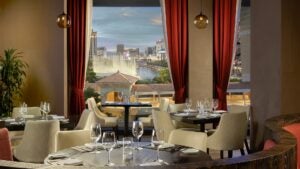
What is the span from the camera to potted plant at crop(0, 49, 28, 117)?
8.16m

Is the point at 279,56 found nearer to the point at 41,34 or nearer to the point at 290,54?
the point at 290,54

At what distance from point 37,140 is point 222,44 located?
5.52 metres

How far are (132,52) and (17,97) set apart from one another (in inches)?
119

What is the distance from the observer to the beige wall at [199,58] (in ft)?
30.5

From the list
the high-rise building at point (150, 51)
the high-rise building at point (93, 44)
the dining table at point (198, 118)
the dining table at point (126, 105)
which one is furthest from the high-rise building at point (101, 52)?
the dining table at point (198, 118)

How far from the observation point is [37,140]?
5215mm

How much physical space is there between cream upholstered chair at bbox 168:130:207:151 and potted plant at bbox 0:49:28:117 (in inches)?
188

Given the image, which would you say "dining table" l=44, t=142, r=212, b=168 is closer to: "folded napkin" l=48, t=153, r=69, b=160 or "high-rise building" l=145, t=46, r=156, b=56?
"folded napkin" l=48, t=153, r=69, b=160

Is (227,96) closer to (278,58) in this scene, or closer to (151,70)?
(151,70)

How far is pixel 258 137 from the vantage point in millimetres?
5938

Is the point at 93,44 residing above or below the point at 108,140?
above

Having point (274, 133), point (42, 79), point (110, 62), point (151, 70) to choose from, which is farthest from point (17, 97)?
point (274, 133)

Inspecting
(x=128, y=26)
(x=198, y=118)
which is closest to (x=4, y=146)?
(x=198, y=118)

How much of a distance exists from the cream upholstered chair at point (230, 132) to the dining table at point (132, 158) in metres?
2.36
